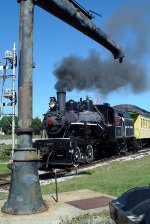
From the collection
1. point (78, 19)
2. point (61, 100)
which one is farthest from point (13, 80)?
point (78, 19)

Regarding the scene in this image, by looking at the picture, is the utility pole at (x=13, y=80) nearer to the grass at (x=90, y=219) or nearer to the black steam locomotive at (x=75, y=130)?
the black steam locomotive at (x=75, y=130)

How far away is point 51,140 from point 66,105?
2896 millimetres

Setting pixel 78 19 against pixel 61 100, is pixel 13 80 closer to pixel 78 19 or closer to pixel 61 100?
pixel 61 100

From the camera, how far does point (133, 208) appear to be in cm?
469

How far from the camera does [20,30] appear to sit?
24.1 ft

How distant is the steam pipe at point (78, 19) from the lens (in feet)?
25.6

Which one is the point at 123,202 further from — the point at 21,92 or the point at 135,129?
the point at 135,129

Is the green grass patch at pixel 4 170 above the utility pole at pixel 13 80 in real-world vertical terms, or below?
below

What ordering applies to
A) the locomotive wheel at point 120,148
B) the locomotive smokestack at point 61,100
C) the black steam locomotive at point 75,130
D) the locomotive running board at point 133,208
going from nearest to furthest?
the locomotive running board at point 133,208
the black steam locomotive at point 75,130
the locomotive smokestack at point 61,100
the locomotive wheel at point 120,148

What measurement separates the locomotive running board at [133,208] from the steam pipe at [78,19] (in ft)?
14.0

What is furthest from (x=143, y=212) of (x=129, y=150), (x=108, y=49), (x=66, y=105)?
(x=129, y=150)

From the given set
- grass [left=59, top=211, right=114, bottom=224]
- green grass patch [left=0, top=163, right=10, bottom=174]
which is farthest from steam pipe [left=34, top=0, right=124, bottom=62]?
green grass patch [left=0, top=163, right=10, bottom=174]

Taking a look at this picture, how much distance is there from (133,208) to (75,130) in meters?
14.2

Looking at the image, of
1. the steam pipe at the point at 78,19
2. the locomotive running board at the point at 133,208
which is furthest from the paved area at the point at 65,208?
the steam pipe at the point at 78,19
